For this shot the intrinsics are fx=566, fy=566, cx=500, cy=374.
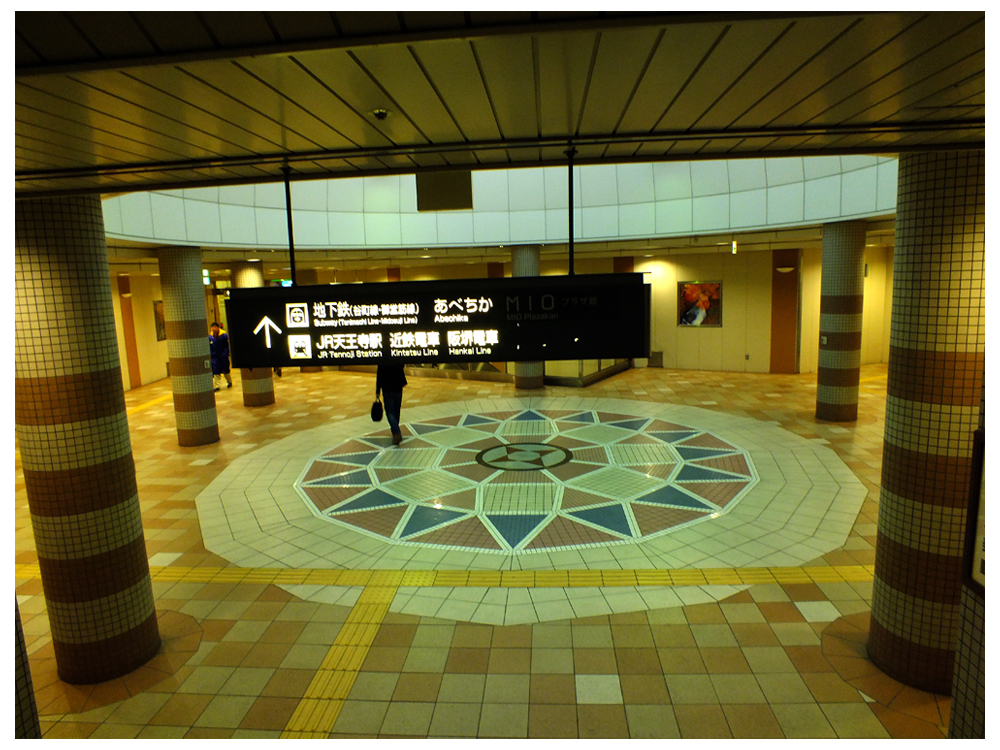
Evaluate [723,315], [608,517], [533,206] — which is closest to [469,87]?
[608,517]

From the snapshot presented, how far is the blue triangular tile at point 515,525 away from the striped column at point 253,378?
9559 mm

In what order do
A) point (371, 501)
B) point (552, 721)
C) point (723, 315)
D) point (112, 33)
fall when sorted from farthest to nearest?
1. point (723, 315)
2. point (371, 501)
3. point (552, 721)
4. point (112, 33)

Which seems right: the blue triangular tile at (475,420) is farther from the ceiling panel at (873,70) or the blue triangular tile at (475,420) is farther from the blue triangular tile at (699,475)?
the ceiling panel at (873,70)

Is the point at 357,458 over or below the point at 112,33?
below

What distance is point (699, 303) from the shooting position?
60.6 ft

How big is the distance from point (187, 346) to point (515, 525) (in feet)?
26.8

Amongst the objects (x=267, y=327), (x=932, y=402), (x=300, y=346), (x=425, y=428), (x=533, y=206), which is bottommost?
(x=425, y=428)

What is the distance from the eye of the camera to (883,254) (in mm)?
18188

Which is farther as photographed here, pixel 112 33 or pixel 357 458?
pixel 357 458

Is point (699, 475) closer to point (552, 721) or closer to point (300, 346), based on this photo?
point (552, 721)

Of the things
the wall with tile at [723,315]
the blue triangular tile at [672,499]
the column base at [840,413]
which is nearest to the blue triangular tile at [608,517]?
the blue triangular tile at [672,499]

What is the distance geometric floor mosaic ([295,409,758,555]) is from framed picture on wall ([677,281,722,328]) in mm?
7954

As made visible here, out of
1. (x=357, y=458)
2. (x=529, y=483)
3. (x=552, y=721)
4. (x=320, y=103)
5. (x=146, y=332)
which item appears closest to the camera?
(x=320, y=103)

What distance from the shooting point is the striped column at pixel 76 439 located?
4242 mm
